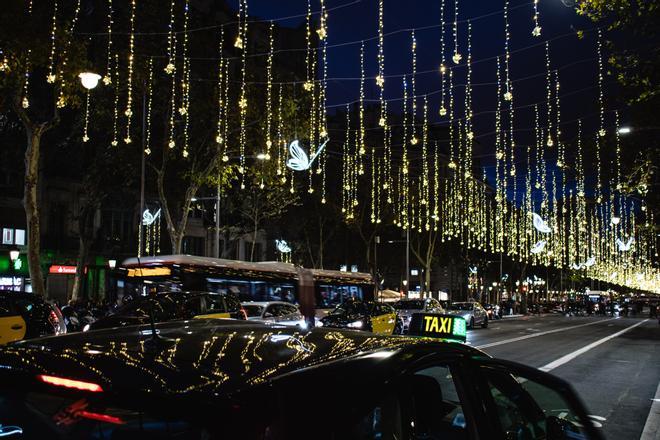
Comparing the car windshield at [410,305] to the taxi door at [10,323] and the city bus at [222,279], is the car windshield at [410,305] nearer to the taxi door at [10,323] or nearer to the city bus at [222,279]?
the city bus at [222,279]

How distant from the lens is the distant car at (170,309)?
14.3 meters

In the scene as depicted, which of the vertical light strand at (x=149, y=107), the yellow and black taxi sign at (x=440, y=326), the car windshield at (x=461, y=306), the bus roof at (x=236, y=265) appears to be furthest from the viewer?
the car windshield at (x=461, y=306)

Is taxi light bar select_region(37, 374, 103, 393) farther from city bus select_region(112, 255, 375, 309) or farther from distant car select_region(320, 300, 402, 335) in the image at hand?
distant car select_region(320, 300, 402, 335)

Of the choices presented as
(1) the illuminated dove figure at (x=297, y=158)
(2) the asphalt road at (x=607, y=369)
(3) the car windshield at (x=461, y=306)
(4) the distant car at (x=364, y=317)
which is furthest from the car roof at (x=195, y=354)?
(3) the car windshield at (x=461, y=306)

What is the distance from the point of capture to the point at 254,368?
2236mm

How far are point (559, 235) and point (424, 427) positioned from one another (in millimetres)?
78112

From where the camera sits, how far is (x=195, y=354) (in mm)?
2426

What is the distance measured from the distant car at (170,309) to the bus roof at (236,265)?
516 centimetres

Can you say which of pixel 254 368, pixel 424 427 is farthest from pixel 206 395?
pixel 424 427

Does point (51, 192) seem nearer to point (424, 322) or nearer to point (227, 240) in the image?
point (227, 240)

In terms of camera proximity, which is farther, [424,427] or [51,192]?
[51,192]

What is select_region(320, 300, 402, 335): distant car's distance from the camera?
73.0 ft

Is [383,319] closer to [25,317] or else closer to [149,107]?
[25,317]

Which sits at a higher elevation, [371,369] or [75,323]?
[371,369]
